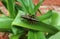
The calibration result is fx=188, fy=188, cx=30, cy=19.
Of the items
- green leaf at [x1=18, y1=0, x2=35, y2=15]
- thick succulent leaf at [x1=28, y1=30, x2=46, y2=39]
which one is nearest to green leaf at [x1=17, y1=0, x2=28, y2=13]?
green leaf at [x1=18, y1=0, x2=35, y2=15]

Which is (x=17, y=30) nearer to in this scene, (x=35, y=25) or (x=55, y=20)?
(x=35, y=25)

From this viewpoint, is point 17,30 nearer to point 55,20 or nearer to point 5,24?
point 5,24

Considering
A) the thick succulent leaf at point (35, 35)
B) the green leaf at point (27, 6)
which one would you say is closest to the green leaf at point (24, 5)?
the green leaf at point (27, 6)

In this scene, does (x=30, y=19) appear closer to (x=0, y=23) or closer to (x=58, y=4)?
(x=0, y=23)

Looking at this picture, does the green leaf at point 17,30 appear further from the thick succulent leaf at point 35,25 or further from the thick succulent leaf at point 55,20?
the thick succulent leaf at point 55,20

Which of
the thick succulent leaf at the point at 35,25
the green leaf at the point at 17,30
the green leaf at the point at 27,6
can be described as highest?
the green leaf at the point at 27,6

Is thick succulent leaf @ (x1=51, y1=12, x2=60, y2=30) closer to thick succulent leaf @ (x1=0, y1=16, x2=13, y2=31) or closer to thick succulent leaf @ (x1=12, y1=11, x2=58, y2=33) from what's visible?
thick succulent leaf @ (x1=12, y1=11, x2=58, y2=33)

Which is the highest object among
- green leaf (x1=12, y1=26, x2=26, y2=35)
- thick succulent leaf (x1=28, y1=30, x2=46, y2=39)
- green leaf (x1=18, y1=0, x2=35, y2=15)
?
green leaf (x1=18, y1=0, x2=35, y2=15)

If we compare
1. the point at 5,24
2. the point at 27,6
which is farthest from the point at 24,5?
the point at 5,24

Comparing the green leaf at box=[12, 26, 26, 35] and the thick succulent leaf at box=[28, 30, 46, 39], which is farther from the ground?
the green leaf at box=[12, 26, 26, 35]

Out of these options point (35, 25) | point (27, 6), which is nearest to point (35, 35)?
point (35, 25)

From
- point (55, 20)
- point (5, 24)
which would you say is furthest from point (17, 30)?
point (55, 20)
